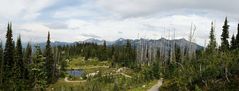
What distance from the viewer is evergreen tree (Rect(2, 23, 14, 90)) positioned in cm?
8706

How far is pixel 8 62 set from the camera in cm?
9525

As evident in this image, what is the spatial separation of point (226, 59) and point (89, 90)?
3709 cm

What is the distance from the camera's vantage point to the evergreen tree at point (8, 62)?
87056mm

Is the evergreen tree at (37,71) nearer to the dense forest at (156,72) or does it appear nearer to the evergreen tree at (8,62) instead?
the dense forest at (156,72)

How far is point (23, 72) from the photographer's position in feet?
321

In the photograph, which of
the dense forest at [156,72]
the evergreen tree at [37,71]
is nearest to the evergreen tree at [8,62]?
the dense forest at [156,72]

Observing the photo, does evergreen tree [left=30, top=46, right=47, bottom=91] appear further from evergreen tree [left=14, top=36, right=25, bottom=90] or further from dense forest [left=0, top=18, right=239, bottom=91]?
evergreen tree [left=14, top=36, right=25, bottom=90]

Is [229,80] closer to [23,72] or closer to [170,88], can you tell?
[170,88]

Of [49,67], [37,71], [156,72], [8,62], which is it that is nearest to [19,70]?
[8,62]

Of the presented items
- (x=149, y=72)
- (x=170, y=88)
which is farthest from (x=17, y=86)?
(x=149, y=72)

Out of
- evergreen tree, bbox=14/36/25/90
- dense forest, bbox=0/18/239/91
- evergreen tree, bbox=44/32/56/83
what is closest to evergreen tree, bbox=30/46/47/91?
dense forest, bbox=0/18/239/91

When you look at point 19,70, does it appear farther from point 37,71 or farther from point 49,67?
point 49,67

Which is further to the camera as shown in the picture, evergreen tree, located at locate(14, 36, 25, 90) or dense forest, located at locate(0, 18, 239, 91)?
evergreen tree, located at locate(14, 36, 25, 90)

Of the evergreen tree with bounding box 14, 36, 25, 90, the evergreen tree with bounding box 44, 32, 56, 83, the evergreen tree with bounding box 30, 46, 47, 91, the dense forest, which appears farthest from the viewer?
the evergreen tree with bounding box 44, 32, 56, 83
